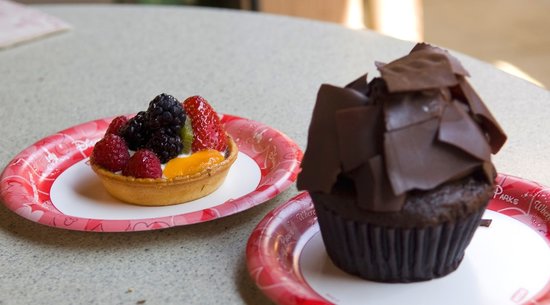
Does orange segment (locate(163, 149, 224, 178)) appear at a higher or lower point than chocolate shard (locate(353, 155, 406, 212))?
lower

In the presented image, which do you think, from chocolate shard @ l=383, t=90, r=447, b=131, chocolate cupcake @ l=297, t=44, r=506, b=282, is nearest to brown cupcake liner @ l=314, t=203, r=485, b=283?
chocolate cupcake @ l=297, t=44, r=506, b=282

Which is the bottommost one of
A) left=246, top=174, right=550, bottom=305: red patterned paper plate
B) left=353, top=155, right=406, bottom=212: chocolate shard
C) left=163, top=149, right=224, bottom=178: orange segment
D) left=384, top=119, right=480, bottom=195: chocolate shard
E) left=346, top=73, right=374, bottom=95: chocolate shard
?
left=163, top=149, right=224, bottom=178: orange segment

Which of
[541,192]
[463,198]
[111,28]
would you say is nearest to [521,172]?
[541,192]

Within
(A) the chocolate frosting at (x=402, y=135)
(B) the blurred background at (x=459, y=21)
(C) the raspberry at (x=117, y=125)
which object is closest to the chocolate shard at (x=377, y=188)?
(A) the chocolate frosting at (x=402, y=135)

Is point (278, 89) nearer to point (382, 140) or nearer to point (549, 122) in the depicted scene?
point (549, 122)

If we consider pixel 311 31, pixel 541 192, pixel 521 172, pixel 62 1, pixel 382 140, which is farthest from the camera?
pixel 62 1

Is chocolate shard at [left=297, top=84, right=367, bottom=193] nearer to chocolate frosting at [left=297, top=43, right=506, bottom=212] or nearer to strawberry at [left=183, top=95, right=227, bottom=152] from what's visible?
chocolate frosting at [left=297, top=43, right=506, bottom=212]

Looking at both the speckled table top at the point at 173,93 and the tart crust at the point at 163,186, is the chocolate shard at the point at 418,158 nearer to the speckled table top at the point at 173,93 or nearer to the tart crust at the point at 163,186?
the speckled table top at the point at 173,93
